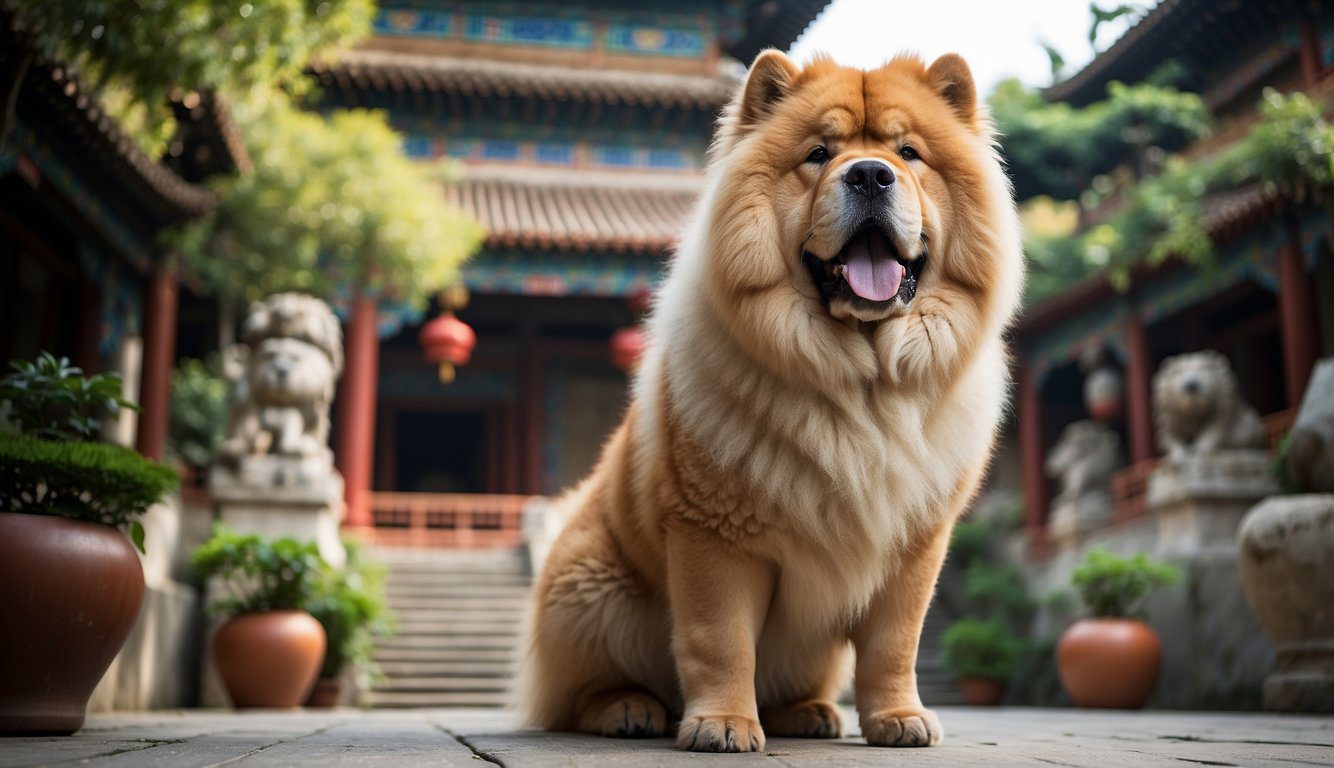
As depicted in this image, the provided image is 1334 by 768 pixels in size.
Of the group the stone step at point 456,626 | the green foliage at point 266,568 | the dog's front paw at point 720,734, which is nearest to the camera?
the dog's front paw at point 720,734

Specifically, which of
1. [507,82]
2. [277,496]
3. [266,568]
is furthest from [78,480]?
[507,82]

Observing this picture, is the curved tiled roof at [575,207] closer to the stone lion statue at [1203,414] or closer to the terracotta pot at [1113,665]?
the stone lion statue at [1203,414]

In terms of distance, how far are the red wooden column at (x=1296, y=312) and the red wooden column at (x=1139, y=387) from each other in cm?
224

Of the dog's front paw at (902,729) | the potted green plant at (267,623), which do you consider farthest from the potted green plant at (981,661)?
the dog's front paw at (902,729)

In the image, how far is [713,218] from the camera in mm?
3186

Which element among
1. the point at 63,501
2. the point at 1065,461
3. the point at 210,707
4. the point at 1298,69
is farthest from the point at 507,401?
the point at 63,501

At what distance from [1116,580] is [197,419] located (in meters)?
9.19

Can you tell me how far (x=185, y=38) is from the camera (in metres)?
7.65

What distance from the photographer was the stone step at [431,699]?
9.45m

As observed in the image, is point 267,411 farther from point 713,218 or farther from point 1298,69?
point 1298,69

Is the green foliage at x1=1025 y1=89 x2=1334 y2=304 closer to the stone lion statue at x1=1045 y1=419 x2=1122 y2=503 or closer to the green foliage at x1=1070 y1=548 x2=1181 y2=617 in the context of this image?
the stone lion statue at x1=1045 y1=419 x2=1122 y2=503

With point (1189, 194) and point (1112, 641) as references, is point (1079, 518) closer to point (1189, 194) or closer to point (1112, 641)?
point (1189, 194)

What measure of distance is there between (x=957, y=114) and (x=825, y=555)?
1.22 metres

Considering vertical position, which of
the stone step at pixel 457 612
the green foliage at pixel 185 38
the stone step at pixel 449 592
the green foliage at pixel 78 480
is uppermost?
the green foliage at pixel 185 38
